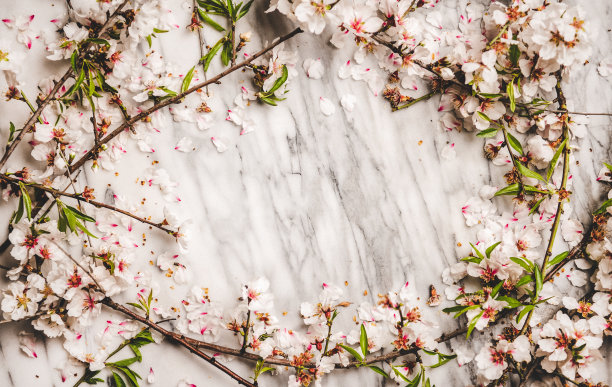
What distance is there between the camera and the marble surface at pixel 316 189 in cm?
139

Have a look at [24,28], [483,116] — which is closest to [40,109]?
[24,28]

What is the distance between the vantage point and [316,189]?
1.44 meters

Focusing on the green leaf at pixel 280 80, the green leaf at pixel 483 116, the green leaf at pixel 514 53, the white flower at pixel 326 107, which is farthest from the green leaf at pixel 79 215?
the green leaf at pixel 514 53

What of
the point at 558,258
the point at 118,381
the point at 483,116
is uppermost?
the point at 483,116

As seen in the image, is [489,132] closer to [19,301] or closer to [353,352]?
[353,352]

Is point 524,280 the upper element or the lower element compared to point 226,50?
lower

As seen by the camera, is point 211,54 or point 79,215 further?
point 211,54

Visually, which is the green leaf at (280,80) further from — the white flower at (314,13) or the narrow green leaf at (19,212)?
the narrow green leaf at (19,212)

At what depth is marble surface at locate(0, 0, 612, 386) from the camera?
4.56 feet

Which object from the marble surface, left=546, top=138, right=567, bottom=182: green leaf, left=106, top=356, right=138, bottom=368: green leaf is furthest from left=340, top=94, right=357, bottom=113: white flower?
left=106, top=356, right=138, bottom=368: green leaf

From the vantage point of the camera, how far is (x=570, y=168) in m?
1.52

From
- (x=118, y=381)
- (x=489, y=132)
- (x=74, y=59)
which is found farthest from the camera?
(x=489, y=132)

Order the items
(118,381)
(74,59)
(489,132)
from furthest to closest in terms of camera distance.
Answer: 1. (489,132)
2. (118,381)
3. (74,59)

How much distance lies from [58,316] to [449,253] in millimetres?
1110
